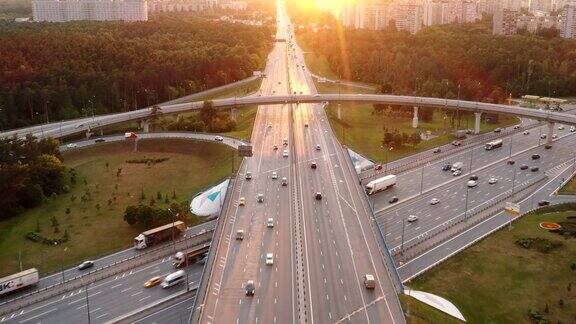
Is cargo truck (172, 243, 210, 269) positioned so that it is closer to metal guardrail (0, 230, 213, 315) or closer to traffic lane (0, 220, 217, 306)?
metal guardrail (0, 230, 213, 315)

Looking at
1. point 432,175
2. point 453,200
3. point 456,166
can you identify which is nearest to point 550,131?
point 456,166

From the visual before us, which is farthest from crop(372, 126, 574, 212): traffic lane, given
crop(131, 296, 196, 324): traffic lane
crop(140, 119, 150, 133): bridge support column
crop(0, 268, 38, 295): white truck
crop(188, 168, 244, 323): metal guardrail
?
crop(140, 119, 150, 133): bridge support column

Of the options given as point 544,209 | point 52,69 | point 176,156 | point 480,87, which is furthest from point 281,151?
point 480,87

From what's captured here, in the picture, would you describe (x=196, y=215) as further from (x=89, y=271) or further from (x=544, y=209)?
(x=544, y=209)

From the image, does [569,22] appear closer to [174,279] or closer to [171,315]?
[174,279]

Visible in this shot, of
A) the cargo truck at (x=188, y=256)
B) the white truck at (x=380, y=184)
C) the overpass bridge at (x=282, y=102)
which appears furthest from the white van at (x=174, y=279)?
the overpass bridge at (x=282, y=102)

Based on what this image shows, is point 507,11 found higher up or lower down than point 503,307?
higher up
